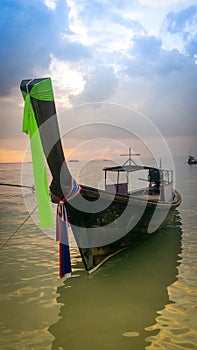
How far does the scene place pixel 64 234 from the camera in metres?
Result: 7.07

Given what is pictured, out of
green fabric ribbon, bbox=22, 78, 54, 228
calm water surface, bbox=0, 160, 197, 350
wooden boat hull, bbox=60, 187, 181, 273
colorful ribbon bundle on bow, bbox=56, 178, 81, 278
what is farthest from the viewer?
wooden boat hull, bbox=60, 187, 181, 273

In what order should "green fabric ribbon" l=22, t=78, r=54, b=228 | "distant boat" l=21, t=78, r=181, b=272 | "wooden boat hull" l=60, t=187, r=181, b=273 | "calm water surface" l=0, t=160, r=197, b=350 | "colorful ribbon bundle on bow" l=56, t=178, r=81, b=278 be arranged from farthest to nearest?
"wooden boat hull" l=60, t=187, r=181, b=273, "colorful ribbon bundle on bow" l=56, t=178, r=81, b=278, "distant boat" l=21, t=78, r=181, b=272, "green fabric ribbon" l=22, t=78, r=54, b=228, "calm water surface" l=0, t=160, r=197, b=350

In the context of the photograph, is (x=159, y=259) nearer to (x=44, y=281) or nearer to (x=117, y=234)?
(x=117, y=234)

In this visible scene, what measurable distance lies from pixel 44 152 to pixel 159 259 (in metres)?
6.23

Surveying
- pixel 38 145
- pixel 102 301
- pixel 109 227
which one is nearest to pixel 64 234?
pixel 102 301

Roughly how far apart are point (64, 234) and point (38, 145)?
2.30 m

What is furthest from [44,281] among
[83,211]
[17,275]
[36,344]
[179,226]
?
[179,226]

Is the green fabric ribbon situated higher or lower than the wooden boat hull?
higher

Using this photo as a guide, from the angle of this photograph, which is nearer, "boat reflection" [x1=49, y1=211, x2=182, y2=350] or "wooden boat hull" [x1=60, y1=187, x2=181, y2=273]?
"boat reflection" [x1=49, y1=211, x2=182, y2=350]

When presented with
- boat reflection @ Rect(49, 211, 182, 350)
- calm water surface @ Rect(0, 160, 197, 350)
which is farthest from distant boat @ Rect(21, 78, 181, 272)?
calm water surface @ Rect(0, 160, 197, 350)

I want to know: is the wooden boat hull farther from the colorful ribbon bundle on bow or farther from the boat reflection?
the boat reflection

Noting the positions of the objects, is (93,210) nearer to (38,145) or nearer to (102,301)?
(102,301)

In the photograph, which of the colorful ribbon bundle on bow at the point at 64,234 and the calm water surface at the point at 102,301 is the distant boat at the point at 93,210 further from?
the calm water surface at the point at 102,301

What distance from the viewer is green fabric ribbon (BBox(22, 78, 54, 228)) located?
19.2 ft
